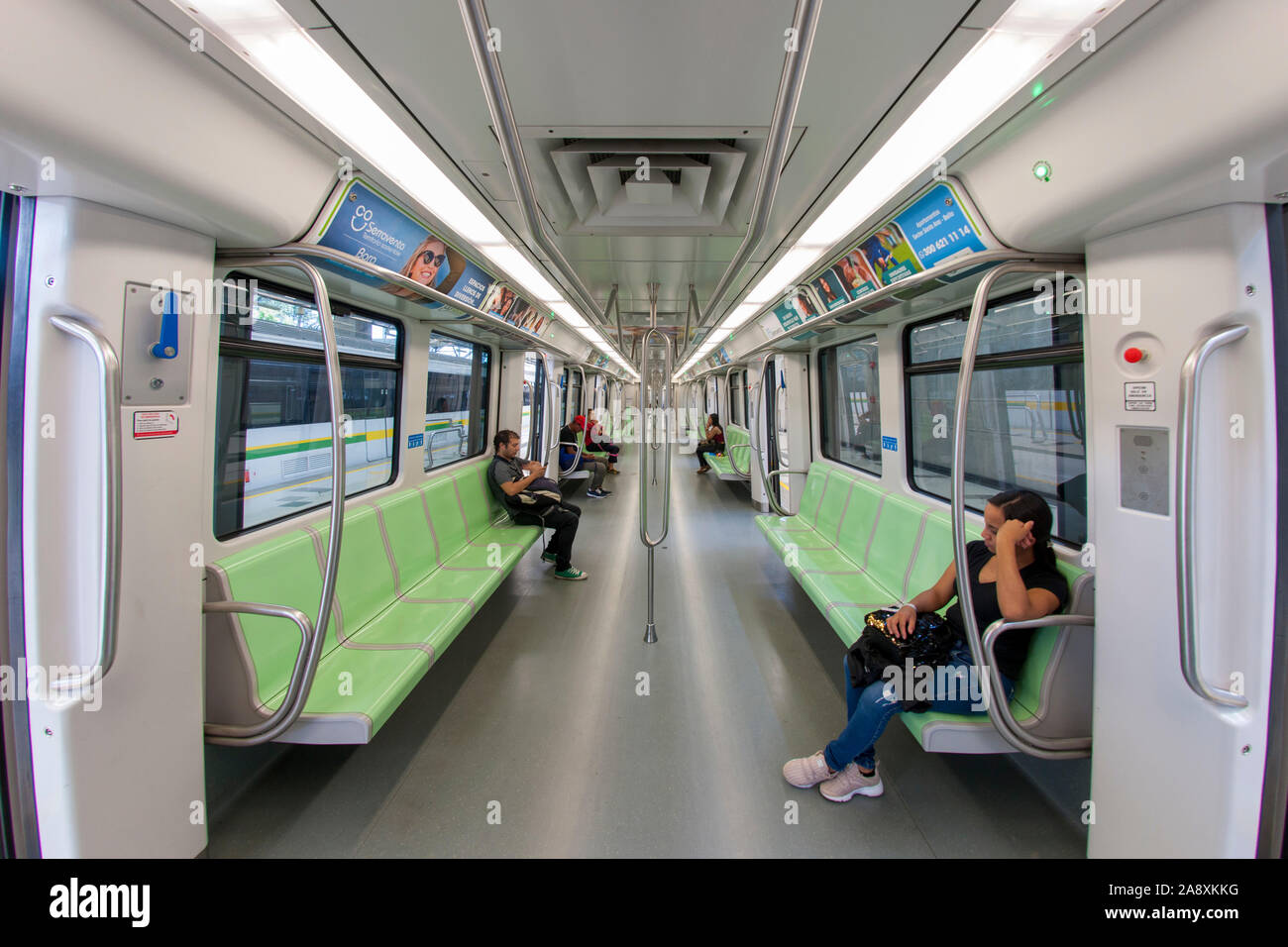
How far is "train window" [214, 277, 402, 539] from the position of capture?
8.04 ft

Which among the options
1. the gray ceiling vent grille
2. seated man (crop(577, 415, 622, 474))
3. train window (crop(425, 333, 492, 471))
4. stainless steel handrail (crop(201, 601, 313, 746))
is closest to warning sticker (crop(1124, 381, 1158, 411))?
the gray ceiling vent grille

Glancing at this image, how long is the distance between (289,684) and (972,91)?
10.5 feet

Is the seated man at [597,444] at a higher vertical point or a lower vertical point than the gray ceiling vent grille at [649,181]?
lower

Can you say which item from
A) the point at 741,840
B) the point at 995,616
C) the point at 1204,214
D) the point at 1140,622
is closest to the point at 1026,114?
the point at 1204,214

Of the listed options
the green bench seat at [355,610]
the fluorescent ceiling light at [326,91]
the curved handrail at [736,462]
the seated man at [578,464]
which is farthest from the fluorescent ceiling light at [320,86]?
the curved handrail at [736,462]

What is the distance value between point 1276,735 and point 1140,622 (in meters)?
0.40

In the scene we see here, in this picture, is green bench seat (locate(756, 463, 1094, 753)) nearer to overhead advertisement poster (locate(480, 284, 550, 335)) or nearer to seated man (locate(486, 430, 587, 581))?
seated man (locate(486, 430, 587, 581))

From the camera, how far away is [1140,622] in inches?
65.9

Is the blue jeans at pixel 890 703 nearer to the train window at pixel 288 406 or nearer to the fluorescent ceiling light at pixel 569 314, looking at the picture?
the train window at pixel 288 406

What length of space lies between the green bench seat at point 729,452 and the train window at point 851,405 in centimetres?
298

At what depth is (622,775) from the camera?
2371 millimetres

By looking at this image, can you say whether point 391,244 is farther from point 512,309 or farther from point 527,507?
point 527,507

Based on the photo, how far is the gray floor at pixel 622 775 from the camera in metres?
2.01

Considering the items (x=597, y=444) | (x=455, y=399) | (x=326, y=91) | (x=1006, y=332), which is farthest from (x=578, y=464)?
(x=326, y=91)
